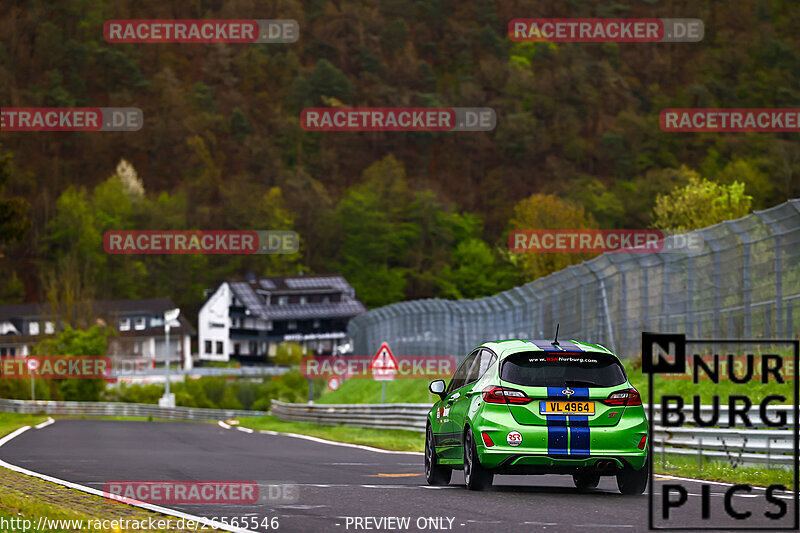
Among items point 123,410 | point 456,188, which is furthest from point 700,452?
point 456,188

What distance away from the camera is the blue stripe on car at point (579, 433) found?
38.3ft

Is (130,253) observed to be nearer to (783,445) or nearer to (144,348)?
(144,348)

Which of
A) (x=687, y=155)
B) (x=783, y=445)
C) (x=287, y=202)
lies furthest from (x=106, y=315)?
(x=783, y=445)

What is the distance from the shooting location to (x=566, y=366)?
1208 cm

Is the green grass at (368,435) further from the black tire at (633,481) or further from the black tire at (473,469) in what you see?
the black tire at (633,481)

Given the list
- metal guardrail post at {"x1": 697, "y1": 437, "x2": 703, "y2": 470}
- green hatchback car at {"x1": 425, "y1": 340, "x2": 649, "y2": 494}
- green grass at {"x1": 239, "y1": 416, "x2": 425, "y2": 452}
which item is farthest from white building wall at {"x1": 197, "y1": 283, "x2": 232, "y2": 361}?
green hatchback car at {"x1": 425, "y1": 340, "x2": 649, "y2": 494}

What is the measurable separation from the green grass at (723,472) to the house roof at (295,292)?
113 meters

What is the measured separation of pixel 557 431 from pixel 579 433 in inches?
7.7

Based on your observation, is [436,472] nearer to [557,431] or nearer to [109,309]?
[557,431]

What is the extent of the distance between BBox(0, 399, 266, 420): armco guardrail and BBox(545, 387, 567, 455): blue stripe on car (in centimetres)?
5607

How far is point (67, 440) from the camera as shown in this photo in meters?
26.6

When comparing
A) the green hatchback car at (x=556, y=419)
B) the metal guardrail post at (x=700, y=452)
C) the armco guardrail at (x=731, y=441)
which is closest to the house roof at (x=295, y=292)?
the armco guardrail at (x=731, y=441)

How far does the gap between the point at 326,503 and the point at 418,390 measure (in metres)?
26.8

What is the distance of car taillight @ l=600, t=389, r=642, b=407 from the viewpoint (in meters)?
11.8
